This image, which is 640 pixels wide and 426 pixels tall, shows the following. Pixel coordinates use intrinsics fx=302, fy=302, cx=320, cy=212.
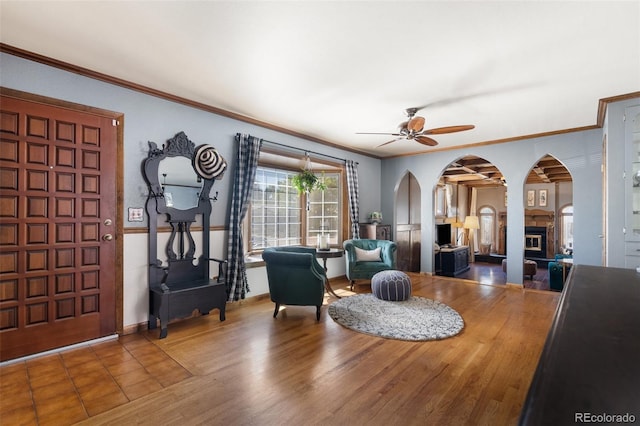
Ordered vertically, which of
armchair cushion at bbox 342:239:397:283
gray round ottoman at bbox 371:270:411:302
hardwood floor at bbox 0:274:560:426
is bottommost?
hardwood floor at bbox 0:274:560:426

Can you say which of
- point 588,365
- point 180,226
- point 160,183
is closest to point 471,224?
point 180,226

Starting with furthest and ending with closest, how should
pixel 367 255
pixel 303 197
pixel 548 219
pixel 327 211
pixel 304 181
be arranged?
pixel 548 219, pixel 327 211, pixel 303 197, pixel 367 255, pixel 304 181

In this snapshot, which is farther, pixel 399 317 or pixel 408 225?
pixel 408 225

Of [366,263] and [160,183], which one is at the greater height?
[160,183]

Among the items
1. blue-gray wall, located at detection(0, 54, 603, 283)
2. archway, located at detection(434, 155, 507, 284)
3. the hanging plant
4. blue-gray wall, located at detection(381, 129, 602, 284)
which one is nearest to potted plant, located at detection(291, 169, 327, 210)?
the hanging plant

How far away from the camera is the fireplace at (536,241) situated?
28.8 feet

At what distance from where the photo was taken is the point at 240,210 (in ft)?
13.2

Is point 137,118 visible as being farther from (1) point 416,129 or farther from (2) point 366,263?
(2) point 366,263

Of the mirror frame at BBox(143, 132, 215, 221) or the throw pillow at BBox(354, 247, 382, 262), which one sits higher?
the mirror frame at BBox(143, 132, 215, 221)

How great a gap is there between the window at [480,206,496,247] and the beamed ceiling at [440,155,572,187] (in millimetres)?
986

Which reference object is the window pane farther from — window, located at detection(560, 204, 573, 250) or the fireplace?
window, located at detection(560, 204, 573, 250)

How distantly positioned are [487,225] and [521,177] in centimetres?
517

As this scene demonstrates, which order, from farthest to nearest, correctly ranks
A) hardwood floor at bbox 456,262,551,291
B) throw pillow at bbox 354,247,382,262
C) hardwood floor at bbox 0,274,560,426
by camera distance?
hardwood floor at bbox 456,262,551,291 < throw pillow at bbox 354,247,382,262 < hardwood floor at bbox 0,274,560,426

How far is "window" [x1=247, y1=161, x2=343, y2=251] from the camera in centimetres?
477
